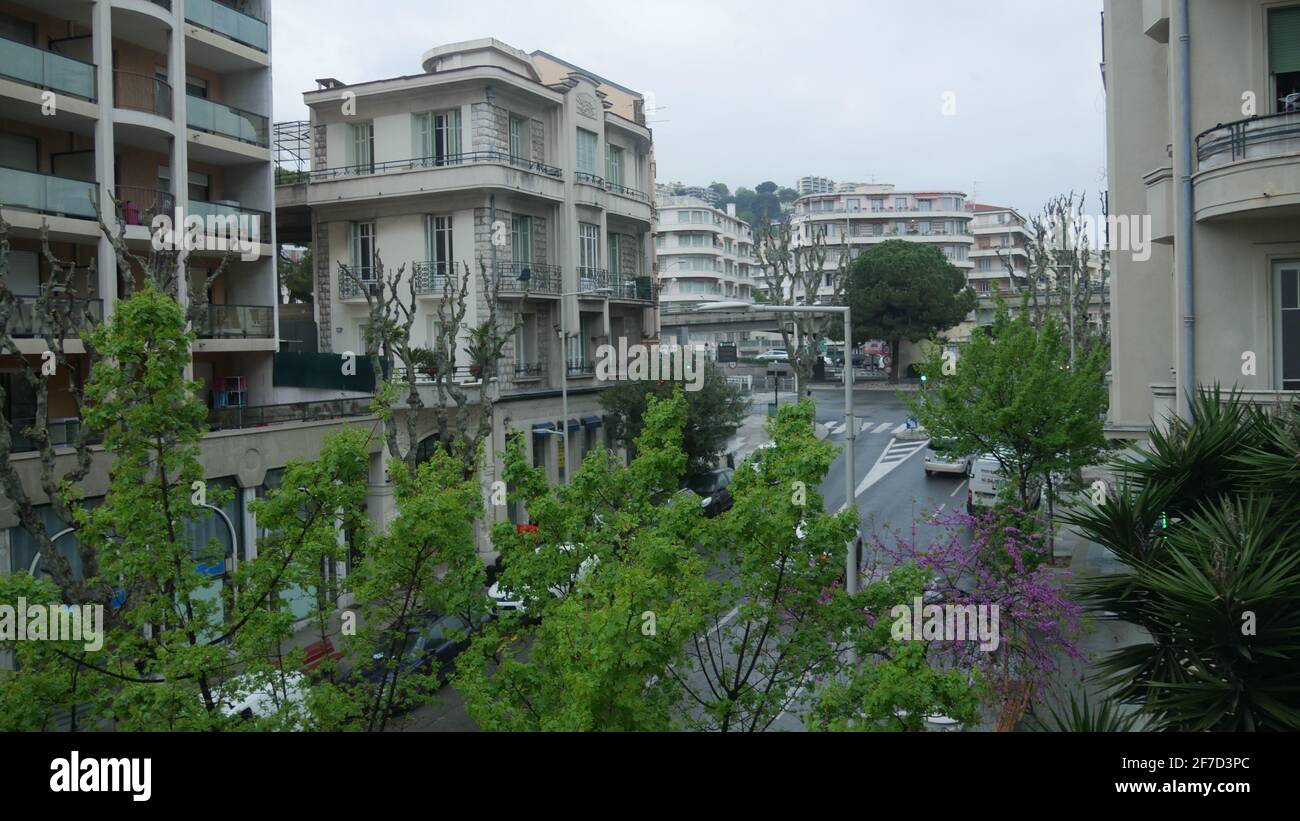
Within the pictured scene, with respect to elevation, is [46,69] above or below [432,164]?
below

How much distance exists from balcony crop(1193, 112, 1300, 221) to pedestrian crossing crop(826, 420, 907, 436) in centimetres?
4157

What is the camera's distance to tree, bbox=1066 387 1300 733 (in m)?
7.94

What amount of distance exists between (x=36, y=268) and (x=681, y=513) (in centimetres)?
1828

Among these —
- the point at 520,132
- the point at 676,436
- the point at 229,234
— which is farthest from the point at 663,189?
the point at 676,436

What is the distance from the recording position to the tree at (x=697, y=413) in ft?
122

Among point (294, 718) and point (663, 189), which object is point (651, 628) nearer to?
point (294, 718)

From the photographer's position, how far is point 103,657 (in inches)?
491

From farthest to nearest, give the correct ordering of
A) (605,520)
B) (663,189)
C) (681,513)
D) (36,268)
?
1. (663,189)
2. (36,268)
3. (605,520)
4. (681,513)

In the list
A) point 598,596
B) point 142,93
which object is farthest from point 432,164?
point 598,596

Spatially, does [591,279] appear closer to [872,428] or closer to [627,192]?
[627,192]

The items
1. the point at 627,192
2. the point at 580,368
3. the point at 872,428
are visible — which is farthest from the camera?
the point at 872,428

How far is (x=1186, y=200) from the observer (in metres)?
16.1

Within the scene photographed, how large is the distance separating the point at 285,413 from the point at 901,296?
59408 mm

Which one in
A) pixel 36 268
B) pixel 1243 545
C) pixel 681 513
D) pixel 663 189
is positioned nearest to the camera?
pixel 1243 545
